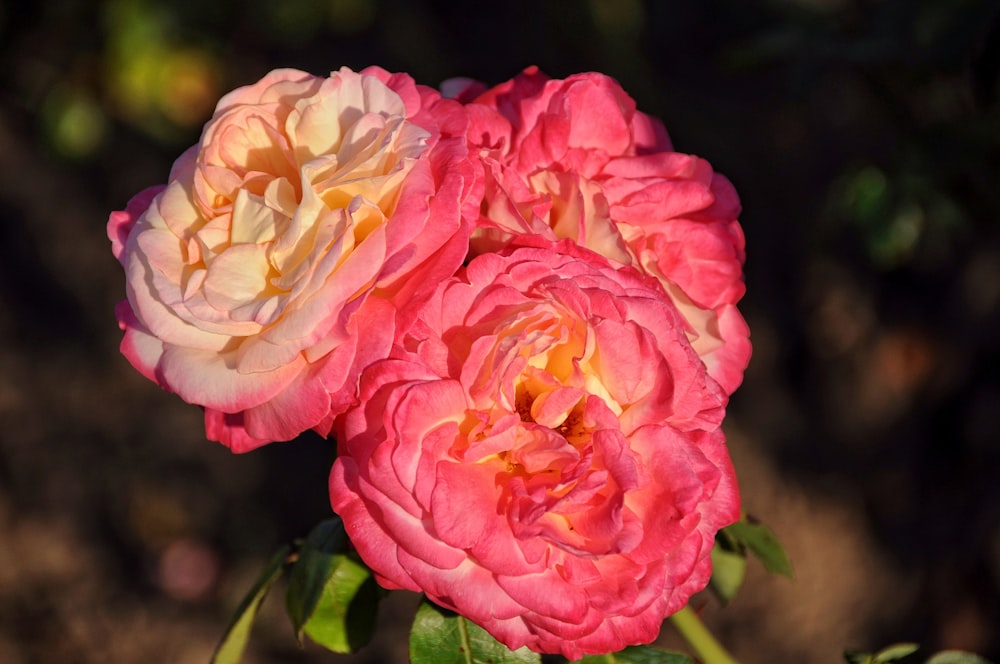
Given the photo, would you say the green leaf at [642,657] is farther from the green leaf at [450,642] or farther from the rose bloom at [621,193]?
the rose bloom at [621,193]

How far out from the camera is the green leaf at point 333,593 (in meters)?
0.93

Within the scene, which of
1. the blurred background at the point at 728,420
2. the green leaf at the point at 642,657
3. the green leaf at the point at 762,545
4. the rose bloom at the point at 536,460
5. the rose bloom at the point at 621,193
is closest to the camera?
the rose bloom at the point at 536,460

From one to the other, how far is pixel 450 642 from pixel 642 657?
199 mm

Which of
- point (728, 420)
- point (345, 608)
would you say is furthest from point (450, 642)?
point (728, 420)

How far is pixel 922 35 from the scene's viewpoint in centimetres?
147

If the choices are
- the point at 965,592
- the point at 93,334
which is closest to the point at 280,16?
the point at 93,334

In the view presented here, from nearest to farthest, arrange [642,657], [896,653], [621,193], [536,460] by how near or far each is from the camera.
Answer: [536,460] → [621,193] → [642,657] → [896,653]

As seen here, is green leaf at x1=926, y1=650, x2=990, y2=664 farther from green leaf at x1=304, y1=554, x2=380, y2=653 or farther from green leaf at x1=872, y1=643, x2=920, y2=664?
green leaf at x1=304, y1=554, x2=380, y2=653

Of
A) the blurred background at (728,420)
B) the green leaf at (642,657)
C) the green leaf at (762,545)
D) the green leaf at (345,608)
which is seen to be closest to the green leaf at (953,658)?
the green leaf at (762,545)

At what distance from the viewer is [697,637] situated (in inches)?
38.1

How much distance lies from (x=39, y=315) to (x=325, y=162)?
2776 mm

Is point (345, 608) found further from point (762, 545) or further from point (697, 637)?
point (762, 545)

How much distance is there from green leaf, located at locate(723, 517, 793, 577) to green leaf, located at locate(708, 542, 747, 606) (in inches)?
1.2

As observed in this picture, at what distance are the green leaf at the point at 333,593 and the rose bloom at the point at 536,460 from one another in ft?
0.70
